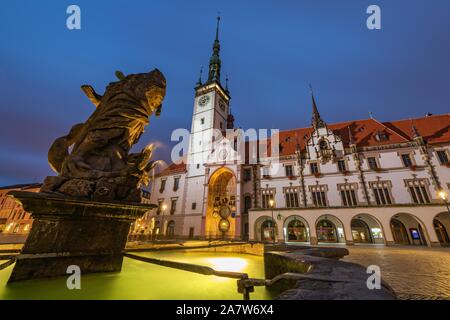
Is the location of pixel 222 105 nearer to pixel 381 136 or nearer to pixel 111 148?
pixel 381 136

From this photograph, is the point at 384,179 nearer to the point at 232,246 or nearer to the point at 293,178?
the point at 293,178

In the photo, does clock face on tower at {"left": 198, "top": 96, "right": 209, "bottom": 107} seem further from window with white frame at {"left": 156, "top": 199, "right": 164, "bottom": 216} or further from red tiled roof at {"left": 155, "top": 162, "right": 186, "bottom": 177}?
window with white frame at {"left": 156, "top": 199, "right": 164, "bottom": 216}

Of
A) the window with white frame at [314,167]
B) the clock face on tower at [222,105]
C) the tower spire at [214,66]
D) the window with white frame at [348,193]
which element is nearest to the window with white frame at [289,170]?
the window with white frame at [314,167]

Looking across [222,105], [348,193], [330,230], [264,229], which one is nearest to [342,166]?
[348,193]

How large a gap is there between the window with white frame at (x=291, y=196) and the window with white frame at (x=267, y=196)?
1.67 m

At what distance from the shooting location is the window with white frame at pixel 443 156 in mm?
19266

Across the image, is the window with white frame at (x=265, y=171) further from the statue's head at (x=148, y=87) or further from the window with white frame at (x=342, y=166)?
the statue's head at (x=148, y=87)

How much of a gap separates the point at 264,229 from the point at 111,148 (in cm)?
2450

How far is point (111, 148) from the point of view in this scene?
12.9 ft
